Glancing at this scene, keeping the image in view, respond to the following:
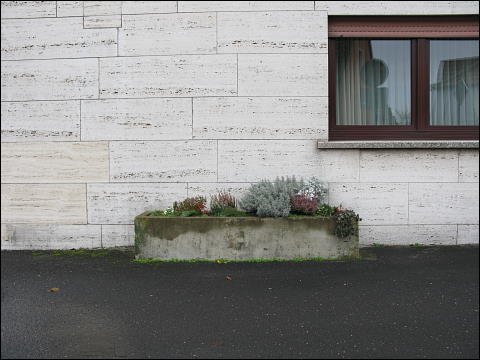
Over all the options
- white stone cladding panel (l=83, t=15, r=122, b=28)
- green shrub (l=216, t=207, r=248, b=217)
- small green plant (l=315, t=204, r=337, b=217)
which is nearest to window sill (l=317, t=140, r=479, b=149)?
small green plant (l=315, t=204, r=337, b=217)

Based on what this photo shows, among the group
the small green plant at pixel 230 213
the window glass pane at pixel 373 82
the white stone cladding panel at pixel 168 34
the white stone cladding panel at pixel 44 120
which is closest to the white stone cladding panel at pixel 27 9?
the white stone cladding panel at pixel 168 34

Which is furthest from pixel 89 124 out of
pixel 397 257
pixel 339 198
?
pixel 397 257

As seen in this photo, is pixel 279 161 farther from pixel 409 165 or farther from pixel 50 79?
pixel 50 79

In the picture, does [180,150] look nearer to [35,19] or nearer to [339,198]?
[339,198]

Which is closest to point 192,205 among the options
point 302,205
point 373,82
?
point 302,205

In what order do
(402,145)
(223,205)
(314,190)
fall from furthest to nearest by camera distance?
(402,145) < (223,205) < (314,190)

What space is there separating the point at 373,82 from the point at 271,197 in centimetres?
287

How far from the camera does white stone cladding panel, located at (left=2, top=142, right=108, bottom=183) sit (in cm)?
695

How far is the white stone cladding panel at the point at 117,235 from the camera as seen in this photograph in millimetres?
6961

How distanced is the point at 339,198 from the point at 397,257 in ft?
4.04

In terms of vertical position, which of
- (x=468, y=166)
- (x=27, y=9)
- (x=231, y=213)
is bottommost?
(x=231, y=213)

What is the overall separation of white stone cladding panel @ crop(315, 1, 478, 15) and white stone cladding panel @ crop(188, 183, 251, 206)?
3019 mm

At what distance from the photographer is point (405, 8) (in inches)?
271

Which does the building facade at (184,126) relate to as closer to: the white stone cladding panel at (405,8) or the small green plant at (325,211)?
the white stone cladding panel at (405,8)
